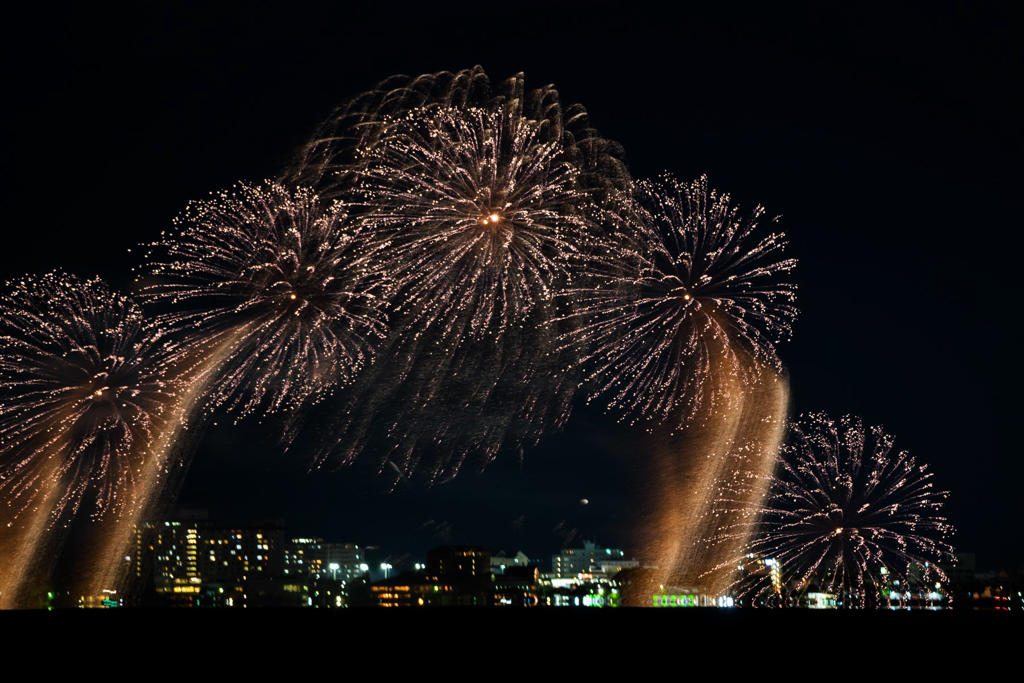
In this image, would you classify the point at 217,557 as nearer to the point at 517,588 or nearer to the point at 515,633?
the point at 517,588

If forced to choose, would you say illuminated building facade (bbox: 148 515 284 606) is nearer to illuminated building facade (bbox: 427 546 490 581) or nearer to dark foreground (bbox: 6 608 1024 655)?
illuminated building facade (bbox: 427 546 490 581)

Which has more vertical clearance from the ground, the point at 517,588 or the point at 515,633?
the point at 517,588

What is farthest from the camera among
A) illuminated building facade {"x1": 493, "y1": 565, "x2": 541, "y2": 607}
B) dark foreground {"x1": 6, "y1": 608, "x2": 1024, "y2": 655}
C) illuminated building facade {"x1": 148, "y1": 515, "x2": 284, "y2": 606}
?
illuminated building facade {"x1": 148, "y1": 515, "x2": 284, "y2": 606}

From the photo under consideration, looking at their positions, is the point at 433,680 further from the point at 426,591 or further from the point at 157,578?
the point at 157,578

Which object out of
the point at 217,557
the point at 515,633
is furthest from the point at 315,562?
the point at 515,633

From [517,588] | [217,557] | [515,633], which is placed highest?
[217,557]

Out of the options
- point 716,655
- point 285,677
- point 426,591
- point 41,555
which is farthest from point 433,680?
point 426,591

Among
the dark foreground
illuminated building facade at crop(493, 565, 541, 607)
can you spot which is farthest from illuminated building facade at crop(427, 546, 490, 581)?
the dark foreground

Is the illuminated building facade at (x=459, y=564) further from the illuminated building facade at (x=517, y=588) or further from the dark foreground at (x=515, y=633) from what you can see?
the dark foreground at (x=515, y=633)

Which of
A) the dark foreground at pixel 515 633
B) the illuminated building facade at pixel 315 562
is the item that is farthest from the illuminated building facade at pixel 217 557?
the dark foreground at pixel 515 633

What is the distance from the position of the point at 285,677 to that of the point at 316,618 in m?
9.36

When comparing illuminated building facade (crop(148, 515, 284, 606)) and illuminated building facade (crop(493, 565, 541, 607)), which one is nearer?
illuminated building facade (crop(493, 565, 541, 607))

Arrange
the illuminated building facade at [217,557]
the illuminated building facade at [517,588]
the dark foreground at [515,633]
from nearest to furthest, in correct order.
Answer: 1. the dark foreground at [515,633]
2. the illuminated building facade at [517,588]
3. the illuminated building facade at [217,557]

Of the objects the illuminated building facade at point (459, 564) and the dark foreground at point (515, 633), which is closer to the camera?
the dark foreground at point (515, 633)
